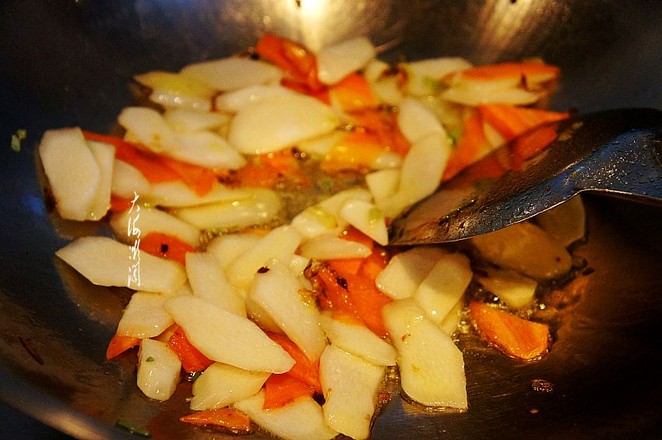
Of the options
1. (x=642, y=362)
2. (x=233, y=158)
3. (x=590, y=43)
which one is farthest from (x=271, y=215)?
(x=590, y=43)

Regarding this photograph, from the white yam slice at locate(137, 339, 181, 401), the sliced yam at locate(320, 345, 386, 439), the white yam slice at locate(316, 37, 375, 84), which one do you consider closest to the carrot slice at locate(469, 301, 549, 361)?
the sliced yam at locate(320, 345, 386, 439)

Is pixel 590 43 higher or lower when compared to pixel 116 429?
higher

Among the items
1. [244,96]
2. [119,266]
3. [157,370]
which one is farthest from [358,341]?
[244,96]

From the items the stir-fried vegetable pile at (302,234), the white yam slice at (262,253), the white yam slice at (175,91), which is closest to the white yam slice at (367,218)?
the stir-fried vegetable pile at (302,234)

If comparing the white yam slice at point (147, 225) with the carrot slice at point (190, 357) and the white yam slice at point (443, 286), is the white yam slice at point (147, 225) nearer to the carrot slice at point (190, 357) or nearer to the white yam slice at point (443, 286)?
the carrot slice at point (190, 357)

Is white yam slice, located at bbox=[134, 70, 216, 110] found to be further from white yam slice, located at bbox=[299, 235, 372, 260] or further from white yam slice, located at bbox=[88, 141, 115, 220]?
white yam slice, located at bbox=[299, 235, 372, 260]

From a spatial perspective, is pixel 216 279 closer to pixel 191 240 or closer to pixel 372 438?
pixel 191 240

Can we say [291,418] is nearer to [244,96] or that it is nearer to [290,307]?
[290,307]
